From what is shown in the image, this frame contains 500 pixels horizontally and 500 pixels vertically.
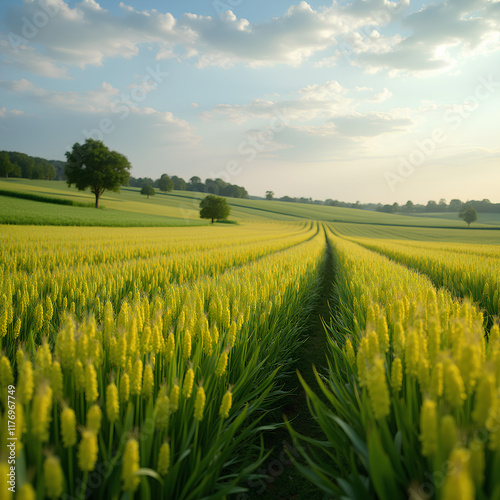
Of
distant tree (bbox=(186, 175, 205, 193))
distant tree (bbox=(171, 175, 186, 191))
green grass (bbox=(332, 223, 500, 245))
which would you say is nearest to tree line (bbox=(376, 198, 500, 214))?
green grass (bbox=(332, 223, 500, 245))

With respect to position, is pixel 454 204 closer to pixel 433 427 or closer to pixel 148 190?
A: pixel 148 190

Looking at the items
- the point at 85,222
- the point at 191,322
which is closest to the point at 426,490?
the point at 191,322

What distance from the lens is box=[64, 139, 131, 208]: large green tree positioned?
4503 cm

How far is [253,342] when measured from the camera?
3016 millimetres

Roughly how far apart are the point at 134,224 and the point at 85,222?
653 centimetres

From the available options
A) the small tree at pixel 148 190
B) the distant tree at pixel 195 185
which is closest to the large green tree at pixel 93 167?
the small tree at pixel 148 190

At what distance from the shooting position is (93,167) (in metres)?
45.1

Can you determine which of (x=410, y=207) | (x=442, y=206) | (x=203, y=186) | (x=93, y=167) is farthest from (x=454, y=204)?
(x=93, y=167)

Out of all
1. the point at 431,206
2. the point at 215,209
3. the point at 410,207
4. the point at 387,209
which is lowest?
the point at 215,209

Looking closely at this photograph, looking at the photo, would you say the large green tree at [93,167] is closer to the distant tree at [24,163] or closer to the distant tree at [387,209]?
the distant tree at [24,163]

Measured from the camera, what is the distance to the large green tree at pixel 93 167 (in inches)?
1773

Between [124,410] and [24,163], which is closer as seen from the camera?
[124,410]

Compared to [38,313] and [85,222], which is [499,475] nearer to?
[38,313]

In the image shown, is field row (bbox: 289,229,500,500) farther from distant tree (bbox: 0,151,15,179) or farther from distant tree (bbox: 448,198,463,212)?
distant tree (bbox: 448,198,463,212)
